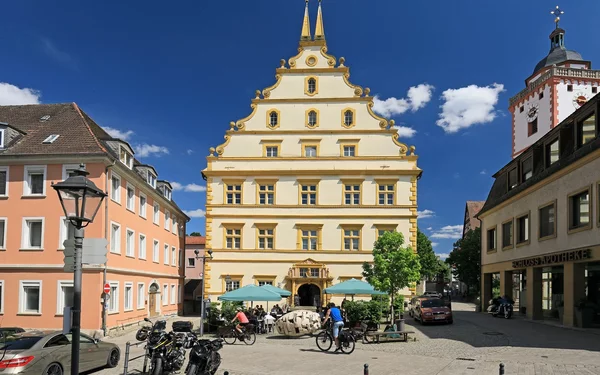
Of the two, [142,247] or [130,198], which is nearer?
[130,198]

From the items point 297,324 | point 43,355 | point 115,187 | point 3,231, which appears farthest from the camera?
point 115,187

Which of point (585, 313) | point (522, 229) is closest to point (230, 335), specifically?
point (585, 313)

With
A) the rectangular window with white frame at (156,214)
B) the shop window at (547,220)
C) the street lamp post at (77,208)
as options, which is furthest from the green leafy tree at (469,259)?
the street lamp post at (77,208)

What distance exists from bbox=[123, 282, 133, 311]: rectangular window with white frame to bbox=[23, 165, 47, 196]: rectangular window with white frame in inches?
284

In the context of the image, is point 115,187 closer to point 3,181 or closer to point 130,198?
point 130,198

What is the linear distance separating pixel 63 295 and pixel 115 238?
404 centimetres

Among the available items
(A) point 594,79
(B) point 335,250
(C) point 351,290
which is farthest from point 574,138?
(A) point 594,79

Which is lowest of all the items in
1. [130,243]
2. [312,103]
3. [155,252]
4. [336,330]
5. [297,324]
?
[297,324]

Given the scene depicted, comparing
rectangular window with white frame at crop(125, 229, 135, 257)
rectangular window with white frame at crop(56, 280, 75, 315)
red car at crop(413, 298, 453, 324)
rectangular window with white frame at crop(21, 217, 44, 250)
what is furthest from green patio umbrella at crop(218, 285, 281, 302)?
rectangular window with white frame at crop(21, 217, 44, 250)

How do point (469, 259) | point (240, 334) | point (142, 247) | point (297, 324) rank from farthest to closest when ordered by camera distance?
point (469, 259)
point (142, 247)
point (297, 324)
point (240, 334)

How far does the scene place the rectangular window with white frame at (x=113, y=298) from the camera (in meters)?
28.8

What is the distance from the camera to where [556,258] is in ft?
82.6

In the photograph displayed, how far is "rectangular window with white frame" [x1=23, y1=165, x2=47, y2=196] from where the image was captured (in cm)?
2827

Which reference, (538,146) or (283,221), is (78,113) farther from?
(538,146)
